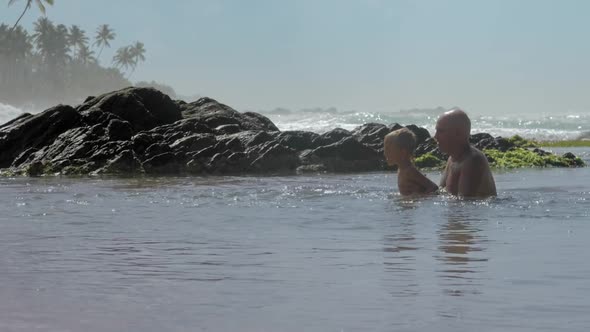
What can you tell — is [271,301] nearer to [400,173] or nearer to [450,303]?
[450,303]

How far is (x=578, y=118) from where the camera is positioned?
77.2 metres

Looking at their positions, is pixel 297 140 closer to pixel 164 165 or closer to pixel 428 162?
pixel 428 162

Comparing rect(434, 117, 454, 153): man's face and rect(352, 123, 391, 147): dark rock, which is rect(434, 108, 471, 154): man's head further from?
rect(352, 123, 391, 147): dark rock

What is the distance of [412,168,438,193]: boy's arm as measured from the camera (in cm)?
1052

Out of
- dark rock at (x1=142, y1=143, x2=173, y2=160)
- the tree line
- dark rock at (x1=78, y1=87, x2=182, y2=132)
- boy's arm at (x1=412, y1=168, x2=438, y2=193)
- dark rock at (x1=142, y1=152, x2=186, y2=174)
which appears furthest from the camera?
the tree line

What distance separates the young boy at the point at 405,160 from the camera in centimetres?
1067

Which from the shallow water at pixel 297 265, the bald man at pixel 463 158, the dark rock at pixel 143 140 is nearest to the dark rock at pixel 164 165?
the dark rock at pixel 143 140

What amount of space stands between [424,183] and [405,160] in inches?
14.9

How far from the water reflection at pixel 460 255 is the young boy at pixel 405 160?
2238 mm

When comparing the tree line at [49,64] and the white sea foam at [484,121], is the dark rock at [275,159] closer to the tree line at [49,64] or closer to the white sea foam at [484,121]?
the white sea foam at [484,121]

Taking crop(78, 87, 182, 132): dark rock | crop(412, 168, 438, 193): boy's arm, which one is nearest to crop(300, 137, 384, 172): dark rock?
crop(78, 87, 182, 132): dark rock

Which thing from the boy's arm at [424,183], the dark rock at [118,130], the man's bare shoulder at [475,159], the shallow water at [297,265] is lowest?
the shallow water at [297,265]

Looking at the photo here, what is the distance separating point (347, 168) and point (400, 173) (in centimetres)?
870

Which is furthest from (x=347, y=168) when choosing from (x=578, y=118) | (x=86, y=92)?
(x=86, y=92)
